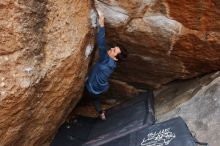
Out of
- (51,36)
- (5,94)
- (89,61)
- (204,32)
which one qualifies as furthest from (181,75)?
(5,94)

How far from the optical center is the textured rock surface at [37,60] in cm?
333

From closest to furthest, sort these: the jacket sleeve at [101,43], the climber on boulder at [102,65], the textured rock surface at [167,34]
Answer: the textured rock surface at [167,34] → the jacket sleeve at [101,43] → the climber on boulder at [102,65]

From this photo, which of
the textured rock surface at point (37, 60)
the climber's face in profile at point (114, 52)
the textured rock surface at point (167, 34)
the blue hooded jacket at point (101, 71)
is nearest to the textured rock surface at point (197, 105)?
the textured rock surface at point (167, 34)

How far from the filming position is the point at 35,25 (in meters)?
3.46

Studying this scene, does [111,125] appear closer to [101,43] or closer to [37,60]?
[101,43]

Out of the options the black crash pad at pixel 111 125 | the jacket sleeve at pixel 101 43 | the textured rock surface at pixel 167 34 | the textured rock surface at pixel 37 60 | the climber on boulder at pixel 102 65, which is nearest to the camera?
the textured rock surface at pixel 37 60

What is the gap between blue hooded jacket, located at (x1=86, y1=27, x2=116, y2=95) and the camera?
4.50m

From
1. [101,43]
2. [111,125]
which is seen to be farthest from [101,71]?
[111,125]

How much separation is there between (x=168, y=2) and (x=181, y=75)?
51.2 inches

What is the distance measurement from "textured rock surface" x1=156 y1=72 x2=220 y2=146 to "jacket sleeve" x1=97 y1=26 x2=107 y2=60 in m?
1.04

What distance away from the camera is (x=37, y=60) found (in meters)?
A: 3.57

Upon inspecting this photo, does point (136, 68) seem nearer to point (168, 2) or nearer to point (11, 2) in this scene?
point (168, 2)

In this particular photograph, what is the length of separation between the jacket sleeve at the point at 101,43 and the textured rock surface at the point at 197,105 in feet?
3.42

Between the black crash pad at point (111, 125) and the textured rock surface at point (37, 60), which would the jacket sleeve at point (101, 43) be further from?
the black crash pad at point (111, 125)
